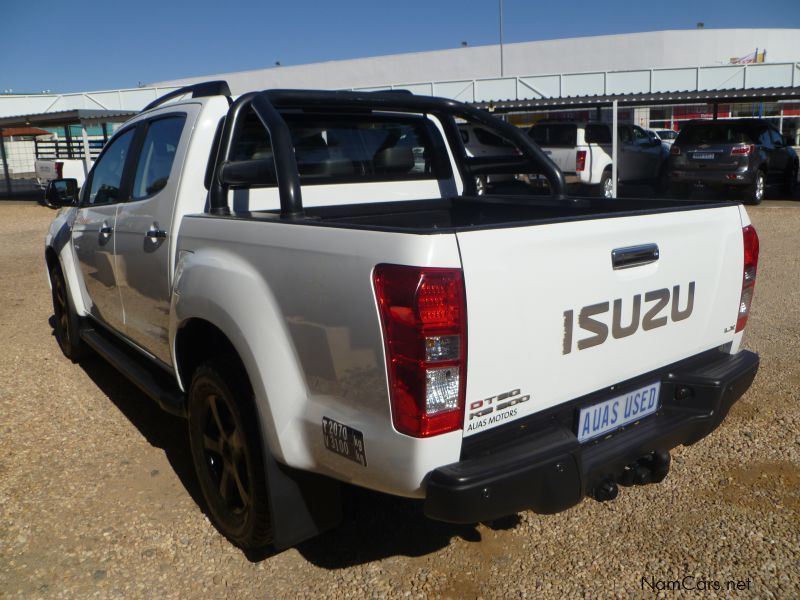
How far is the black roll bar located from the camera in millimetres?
2732

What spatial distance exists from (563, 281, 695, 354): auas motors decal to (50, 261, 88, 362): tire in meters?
3.98

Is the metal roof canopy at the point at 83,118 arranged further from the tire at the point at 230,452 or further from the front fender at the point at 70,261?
the tire at the point at 230,452

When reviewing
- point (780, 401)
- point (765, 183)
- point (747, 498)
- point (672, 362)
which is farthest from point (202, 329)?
point (765, 183)

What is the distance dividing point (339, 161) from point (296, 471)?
1.78m

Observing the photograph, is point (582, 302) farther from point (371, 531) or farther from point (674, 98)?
point (674, 98)

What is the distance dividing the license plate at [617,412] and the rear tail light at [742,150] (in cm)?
1447

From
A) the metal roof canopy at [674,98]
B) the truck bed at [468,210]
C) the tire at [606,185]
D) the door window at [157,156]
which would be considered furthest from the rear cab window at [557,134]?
the door window at [157,156]

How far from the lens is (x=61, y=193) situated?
5.12 metres

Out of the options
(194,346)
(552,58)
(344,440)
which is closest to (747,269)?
(344,440)

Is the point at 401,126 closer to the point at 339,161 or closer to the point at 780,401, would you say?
the point at 339,161

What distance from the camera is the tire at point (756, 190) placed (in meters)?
15.9

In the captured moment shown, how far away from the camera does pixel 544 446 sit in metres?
2.29

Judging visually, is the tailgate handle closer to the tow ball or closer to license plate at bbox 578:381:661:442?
license plate at bbox 578:381:661:442

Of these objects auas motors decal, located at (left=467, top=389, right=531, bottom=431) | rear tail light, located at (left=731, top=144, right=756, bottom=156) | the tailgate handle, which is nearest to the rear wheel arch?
auas motors decal, located at (left=467, top=389, right=531, bottom=431)
